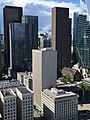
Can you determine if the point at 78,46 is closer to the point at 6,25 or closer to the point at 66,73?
the point at 66,73

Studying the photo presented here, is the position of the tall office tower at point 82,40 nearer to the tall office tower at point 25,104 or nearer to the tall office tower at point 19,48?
the tall office tower at point 19,48

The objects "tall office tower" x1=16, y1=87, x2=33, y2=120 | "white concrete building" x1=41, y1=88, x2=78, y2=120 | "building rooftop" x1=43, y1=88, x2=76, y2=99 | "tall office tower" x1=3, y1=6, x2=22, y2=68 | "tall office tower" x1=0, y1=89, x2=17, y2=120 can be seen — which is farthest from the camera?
"tall office tower" x1=3, y1=6, x2=22, y2=68

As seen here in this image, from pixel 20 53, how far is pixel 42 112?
128 feet

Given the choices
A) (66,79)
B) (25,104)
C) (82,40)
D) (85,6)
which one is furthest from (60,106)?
(85,6)

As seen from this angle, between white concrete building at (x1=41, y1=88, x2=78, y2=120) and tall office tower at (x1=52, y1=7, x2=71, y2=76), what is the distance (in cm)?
3989

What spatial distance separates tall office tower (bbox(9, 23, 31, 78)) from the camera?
80188 millimetres

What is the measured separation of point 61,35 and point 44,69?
3961 cm

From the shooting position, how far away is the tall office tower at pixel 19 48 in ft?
263

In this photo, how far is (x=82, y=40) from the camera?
8288cm

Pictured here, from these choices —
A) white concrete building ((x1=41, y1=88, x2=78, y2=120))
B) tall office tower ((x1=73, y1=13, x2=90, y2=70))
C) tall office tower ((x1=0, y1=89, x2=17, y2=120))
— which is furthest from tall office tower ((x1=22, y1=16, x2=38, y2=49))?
tall office tower ((x1=0, y1=89, x2=17, y2=120))

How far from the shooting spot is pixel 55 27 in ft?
273

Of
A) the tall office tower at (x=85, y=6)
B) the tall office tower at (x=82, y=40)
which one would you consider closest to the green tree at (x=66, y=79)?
the tall office tower at (x=82, y=40)

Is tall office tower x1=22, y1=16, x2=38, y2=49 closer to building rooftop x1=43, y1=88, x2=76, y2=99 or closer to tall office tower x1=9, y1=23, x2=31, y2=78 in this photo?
tall office tower x1=9, y1=23, x2=31, y2=78

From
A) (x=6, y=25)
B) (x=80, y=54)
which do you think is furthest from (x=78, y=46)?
(x=6, y=25)
